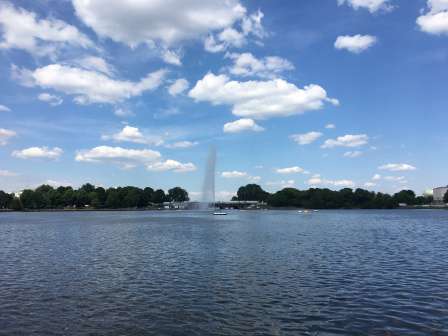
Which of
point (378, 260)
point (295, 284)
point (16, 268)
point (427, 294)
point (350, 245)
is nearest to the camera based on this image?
point (427, 294)

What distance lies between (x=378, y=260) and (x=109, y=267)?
25693mm

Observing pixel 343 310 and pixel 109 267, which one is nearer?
pixel 343 310

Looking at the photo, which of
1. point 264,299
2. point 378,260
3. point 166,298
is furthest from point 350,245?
point 166,298

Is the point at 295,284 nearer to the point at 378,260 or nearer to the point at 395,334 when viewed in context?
the point at 395,334

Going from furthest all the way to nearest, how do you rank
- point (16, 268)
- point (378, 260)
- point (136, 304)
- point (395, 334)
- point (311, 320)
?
point (378, 260)
point (16, 268)
point (136, 304)
point (311, 320)
point (395, 334)

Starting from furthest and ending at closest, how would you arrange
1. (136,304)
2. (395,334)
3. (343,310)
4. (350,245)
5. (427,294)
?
(350,245), (427,294), (136,304), (343,310), (395,334)

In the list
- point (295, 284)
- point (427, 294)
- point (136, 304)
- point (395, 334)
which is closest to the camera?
point (395, 334)

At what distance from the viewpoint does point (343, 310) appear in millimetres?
17797

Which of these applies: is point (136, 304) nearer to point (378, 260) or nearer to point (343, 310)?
point (343, 310)

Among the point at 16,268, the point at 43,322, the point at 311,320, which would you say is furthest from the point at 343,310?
the point at 16,268

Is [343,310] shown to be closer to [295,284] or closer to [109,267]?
[295,284]

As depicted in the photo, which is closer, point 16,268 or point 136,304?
A: point 136,304

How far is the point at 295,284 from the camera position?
920 inches

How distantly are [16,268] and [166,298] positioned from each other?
60.3 ft
